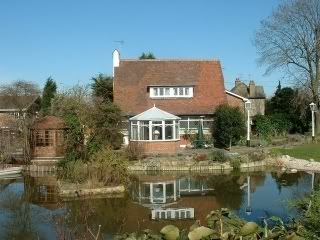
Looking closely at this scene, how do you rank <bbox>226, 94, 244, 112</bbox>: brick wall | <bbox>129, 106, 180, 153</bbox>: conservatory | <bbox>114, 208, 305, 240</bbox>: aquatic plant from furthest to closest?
1. <bbox>226, 94, 244, 112</bbox>: brick wall
2. <bbox>129, 106, 180, 153</bbox>: conservatory
3. <bbox>114, 208, 305, 240</bbox>: aquatic plant

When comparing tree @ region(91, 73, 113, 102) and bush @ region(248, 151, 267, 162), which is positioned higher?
tree @ region(91, 73, 113, 102)

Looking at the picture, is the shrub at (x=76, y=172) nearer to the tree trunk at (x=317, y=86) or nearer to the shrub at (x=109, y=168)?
the shrub at (x=109, y=168)

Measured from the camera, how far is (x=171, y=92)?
34.8 m

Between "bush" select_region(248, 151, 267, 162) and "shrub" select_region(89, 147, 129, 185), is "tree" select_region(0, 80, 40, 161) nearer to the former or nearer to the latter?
"bush" select_region(248, 151, 267, 162)

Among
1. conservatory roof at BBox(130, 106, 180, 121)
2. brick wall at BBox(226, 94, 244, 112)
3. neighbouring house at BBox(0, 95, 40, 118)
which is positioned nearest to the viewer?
conservatory roof at BBox(130, 106, 180, 121)

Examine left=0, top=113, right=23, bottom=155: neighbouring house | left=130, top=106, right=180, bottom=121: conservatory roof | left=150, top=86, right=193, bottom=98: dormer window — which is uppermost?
left=150, top=86, right=193, bottom=98: dormer window

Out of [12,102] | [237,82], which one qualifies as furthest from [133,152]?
[237,82]

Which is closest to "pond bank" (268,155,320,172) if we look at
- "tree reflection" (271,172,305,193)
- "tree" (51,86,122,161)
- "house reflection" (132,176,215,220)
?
"tree reflection" (271,172,305,193)

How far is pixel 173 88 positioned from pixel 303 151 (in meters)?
10.8

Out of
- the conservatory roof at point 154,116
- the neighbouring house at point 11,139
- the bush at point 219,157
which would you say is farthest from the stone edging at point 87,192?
the conservatory roof at point 154,116

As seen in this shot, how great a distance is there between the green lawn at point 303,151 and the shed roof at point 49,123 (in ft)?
43.1

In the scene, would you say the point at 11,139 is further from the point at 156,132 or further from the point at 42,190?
the point at 42,190

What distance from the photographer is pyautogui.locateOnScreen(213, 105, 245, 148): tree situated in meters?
30.0

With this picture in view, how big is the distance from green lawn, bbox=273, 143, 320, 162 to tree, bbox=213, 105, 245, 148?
2.67 m
